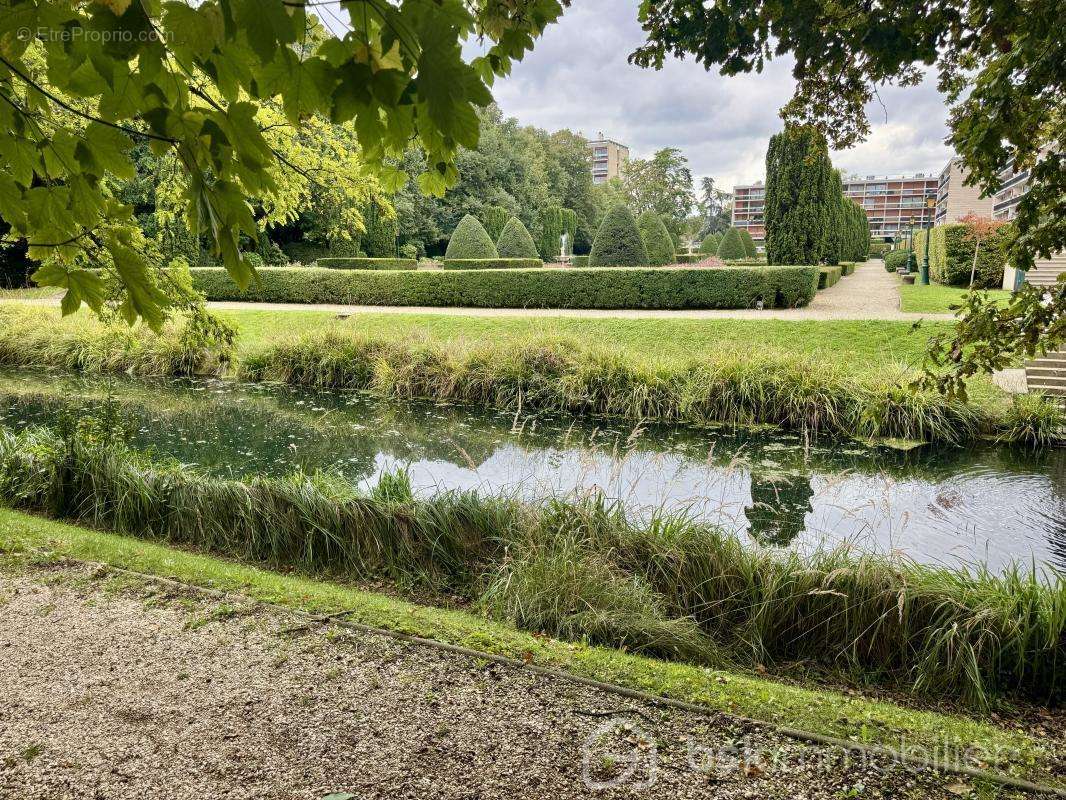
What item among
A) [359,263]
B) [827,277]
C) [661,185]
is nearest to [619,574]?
[827,277]

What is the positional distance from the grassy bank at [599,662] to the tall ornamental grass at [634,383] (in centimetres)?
468

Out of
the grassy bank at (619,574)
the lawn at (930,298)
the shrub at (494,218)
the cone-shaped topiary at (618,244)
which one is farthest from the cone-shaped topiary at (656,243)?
the grassy bank at (619,574)

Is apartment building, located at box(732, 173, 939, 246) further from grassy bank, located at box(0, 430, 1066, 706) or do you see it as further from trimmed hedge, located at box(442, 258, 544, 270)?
grassy bank, located at box(0, 430, 1066, 706)

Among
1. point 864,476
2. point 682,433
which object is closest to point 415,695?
point 864,476

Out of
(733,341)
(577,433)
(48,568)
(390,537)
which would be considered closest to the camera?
(48,568)

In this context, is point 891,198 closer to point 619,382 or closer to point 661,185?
point 661,185

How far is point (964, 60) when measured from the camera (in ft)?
9.58

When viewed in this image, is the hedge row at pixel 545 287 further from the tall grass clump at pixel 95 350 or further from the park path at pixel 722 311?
the tall grass clump at pixel 95 350

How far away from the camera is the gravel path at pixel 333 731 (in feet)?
7.02

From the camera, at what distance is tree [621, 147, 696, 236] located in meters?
53.2

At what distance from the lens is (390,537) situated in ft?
14.6

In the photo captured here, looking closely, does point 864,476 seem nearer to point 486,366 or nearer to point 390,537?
point 390,537

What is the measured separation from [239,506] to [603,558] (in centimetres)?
264

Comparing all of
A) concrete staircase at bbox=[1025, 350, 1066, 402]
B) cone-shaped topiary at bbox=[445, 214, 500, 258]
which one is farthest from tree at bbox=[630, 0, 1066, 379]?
cone-shaped topiary at bbox=[445, 214, 500, 258]
